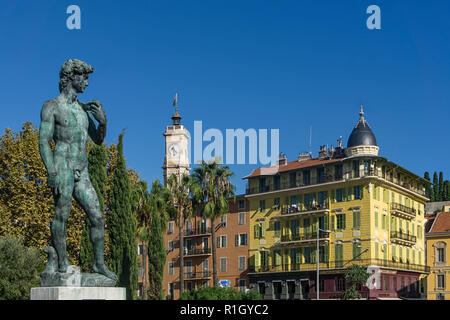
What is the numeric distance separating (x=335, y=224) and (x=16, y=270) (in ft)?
120

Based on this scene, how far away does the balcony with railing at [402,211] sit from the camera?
6550 centimetres

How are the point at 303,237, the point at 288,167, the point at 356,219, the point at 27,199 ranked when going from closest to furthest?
the point at 27,199 → the point at 356,219 → the point at 303,237 → the point at 288,167

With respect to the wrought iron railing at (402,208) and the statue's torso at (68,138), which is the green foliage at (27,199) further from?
the wrought iron railing at (402,208)

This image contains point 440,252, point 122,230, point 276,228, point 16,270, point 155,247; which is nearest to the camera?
point 16,270

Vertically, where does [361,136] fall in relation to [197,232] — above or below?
above

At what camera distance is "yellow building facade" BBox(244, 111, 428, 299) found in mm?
62094

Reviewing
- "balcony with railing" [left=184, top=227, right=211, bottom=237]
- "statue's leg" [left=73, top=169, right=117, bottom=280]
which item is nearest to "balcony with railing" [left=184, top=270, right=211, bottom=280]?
"balcony with railing" [left=184, top=227, right=211, bottom=237]

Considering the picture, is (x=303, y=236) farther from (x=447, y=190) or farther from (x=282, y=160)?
(x=447, y=190)

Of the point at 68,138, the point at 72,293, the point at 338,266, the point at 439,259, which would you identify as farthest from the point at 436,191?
the point at 72,293

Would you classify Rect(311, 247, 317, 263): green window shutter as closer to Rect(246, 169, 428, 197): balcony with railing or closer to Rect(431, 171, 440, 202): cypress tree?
Rect(246, 169, 428, 197): balcony with railing

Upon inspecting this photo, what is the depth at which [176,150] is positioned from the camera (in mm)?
108125

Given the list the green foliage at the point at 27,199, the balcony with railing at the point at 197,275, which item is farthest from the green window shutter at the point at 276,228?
the green foliage at the point at 27,199

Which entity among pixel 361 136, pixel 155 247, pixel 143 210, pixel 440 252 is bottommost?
pixel 440 252
